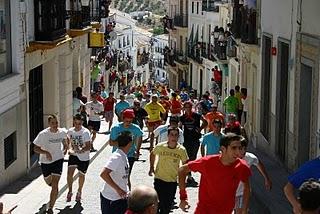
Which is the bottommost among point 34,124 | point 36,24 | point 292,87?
point 34,124

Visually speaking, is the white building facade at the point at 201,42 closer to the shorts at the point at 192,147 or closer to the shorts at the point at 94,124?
the shorts at the point at 94,124

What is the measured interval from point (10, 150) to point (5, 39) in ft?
6.89

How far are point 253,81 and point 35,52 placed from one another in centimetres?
828

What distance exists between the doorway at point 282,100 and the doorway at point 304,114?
5.06ft

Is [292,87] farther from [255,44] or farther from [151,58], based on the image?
[151,58]

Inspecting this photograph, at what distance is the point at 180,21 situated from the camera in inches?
2267

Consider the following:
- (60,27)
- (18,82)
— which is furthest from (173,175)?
(60,27)

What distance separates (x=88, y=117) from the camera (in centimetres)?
2144

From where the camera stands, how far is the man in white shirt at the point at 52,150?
12172 millimetres

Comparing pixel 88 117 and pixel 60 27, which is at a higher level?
pixel 60 27

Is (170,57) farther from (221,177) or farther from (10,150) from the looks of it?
(221,177)

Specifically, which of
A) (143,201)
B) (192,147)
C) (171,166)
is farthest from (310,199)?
(192,147)

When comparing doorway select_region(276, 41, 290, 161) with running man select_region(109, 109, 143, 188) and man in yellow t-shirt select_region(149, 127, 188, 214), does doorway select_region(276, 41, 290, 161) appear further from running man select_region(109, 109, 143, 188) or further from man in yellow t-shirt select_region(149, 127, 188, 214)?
man in yellow t-shirt select_region(149, 127, 188, 214)

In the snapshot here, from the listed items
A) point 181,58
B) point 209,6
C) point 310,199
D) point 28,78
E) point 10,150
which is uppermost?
point 209,6
